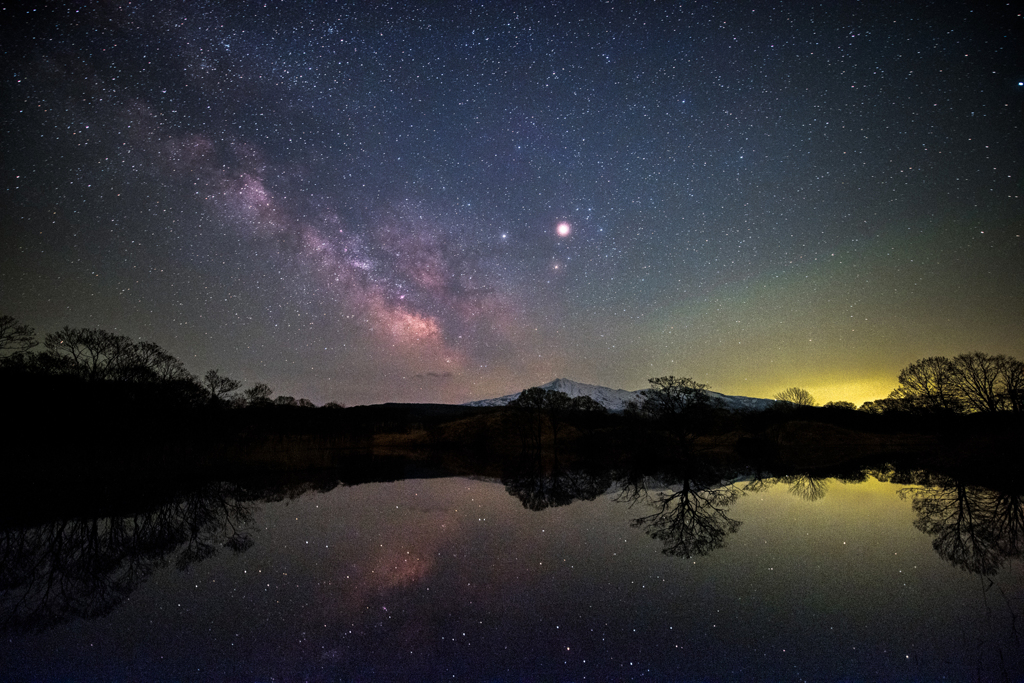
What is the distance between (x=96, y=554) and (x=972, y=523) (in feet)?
77.2

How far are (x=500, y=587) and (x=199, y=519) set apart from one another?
38.4ft

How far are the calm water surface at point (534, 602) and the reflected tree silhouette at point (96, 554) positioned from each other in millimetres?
80

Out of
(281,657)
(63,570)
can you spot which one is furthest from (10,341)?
(281,657)

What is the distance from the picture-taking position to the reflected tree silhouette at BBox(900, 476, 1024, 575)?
8.27 meters

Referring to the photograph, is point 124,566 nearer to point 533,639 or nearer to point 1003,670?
point 533,639

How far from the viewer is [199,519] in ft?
41.1

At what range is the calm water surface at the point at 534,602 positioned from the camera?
4707 mm

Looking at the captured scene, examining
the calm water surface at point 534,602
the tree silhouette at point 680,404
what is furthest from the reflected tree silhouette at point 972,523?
the tree silhouette at point 680,404

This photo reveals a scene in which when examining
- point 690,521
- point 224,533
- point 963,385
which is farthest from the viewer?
point 963,385

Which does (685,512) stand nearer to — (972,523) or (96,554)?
(972,523)

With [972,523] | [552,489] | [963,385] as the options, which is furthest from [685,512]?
[963,385]

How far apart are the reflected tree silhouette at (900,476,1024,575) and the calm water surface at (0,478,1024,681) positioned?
0.12 meters

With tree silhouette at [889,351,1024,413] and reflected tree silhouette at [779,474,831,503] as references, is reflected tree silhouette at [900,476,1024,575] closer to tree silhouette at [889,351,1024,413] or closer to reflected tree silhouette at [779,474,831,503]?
reflected tree silhouette at [779,474,831,503]

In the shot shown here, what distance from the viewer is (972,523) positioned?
10766mm
